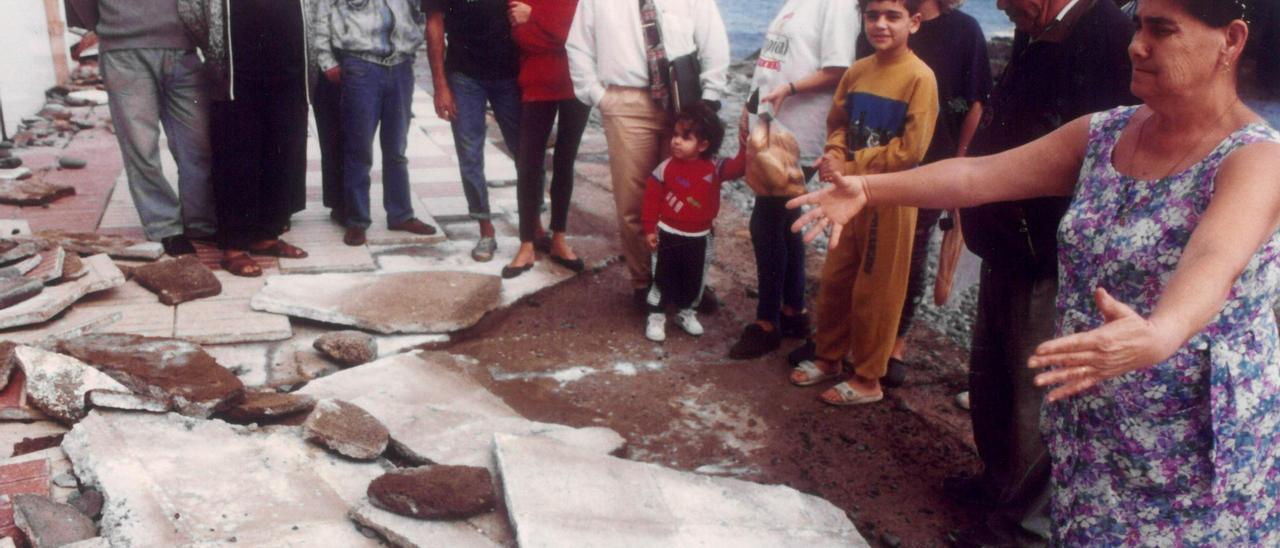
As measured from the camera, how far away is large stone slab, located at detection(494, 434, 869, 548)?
114 inches

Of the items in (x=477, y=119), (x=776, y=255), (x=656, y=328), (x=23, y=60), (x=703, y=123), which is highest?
(x=703, y=123)

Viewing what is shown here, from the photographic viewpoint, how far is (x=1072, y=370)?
1.69m

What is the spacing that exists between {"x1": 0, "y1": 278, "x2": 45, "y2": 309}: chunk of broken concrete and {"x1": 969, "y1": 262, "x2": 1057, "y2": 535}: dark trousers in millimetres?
3772

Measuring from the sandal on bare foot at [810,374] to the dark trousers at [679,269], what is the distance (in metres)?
0.66

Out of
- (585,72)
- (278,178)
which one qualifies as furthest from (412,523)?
(278,178)

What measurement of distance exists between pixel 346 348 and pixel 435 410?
2.22 feet

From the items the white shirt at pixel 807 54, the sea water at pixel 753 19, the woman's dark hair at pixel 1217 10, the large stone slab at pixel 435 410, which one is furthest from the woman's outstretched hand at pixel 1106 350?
the sea water at pixel 753 19

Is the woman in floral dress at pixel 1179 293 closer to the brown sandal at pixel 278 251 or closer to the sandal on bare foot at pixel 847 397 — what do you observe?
the sandal on bare foot at pixel 847 397

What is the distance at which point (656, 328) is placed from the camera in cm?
480

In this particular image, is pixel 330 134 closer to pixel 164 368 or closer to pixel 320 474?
pixel 164 368

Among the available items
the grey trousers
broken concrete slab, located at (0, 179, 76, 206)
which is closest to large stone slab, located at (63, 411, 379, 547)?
the grey trousers

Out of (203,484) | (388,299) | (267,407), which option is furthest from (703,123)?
(203,484)

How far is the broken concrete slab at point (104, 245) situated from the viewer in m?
5.00

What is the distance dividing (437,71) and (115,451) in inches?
107
